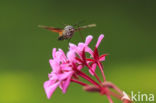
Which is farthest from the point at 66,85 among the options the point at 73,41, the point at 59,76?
the point at 73,41

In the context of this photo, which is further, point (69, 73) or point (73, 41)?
point (73, 41)

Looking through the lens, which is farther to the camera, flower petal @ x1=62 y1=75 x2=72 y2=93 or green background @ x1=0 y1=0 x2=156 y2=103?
green background @ x1=0 y1=0 x2=156 y2=103

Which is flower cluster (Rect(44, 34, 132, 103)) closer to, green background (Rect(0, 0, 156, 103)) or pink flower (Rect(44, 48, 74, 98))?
pink flower (Rect(44, 48, 74, 98))

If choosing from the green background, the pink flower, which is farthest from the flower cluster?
the green background

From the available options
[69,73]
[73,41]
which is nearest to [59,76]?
[69,73]

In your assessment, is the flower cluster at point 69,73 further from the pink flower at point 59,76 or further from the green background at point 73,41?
the green background at point 73,41

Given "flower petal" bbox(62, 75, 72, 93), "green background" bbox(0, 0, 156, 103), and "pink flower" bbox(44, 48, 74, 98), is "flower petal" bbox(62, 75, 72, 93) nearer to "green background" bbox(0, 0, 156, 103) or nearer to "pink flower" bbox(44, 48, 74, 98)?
"pink flower" bbox(44, 48, 74, 98)

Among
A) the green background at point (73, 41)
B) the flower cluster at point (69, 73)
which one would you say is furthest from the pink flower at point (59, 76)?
the green background at point (73, 41)

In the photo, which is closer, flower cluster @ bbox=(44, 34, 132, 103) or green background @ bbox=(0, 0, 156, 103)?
flower cluster @ bbox=(44, 34, 132, 103)

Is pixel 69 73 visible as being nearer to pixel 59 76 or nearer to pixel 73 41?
pixel 59 76
